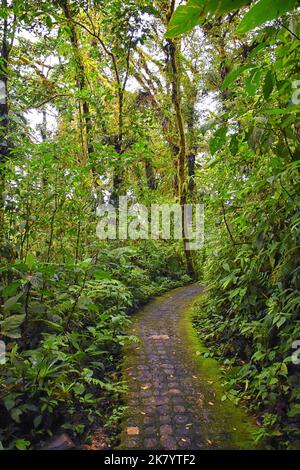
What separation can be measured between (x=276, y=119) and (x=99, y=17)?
324 inches

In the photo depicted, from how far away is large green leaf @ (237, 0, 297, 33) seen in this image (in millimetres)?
688

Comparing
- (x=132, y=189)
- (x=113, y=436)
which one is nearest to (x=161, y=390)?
(x=113, y=436)

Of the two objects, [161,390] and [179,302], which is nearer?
[161,390]

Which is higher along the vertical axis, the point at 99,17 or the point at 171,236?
the point at 99,17

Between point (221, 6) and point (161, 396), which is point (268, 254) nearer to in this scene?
point (161, 396)

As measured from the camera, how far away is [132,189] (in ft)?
28.1

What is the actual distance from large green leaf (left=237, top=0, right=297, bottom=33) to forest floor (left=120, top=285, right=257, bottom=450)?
2.65 metres

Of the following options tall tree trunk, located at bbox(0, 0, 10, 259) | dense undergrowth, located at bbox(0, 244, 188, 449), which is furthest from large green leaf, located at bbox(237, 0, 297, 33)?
tall tree trunk, located at bbox(0, 0, 10, 259)

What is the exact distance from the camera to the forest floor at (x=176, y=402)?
2.63 m

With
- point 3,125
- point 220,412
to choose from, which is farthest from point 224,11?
point 3,125

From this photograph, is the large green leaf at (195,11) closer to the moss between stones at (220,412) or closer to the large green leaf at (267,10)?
the large green leaf at (267,10)

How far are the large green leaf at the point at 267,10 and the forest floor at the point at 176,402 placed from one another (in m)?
2.65

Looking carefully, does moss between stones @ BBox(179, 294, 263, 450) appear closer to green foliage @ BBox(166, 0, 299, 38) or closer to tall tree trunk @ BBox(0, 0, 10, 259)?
tall tree trunk @ BBox(0, 0, 10, 259)

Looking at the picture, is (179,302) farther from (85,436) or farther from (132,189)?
(85,436)
